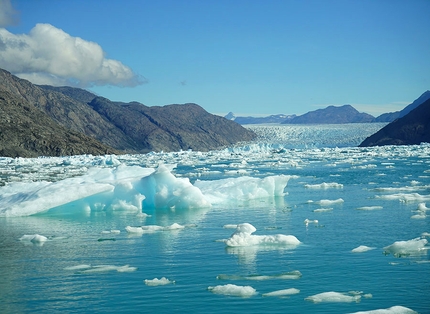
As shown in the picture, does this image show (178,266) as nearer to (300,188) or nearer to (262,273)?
(262,273)

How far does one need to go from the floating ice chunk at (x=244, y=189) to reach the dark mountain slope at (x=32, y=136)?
5793 centimetres

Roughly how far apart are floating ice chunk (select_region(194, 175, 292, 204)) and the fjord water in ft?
0.23

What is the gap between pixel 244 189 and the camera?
21.0m

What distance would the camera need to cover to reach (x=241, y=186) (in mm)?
21016

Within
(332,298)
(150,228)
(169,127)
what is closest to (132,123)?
(169,127)

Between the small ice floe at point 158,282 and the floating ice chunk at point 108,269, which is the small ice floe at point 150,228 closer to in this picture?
the floating ice chunk at point 108,269

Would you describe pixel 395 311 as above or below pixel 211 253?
below

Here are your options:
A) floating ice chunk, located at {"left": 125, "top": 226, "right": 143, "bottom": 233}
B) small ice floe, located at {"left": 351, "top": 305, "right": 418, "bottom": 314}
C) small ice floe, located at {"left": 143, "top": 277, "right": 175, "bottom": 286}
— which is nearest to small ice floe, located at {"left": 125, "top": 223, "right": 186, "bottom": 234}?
floating ice chunk, located at {"left": 125, "top": 226, "right": 143, "bottom": 233}

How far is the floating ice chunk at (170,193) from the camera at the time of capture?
18125mm

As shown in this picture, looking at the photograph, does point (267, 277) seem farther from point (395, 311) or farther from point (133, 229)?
point (133, 229)

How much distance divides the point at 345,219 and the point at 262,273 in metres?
6.51

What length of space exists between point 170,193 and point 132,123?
140m

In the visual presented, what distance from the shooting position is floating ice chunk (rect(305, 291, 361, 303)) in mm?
8192

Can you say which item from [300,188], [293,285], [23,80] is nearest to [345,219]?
[293,285]
